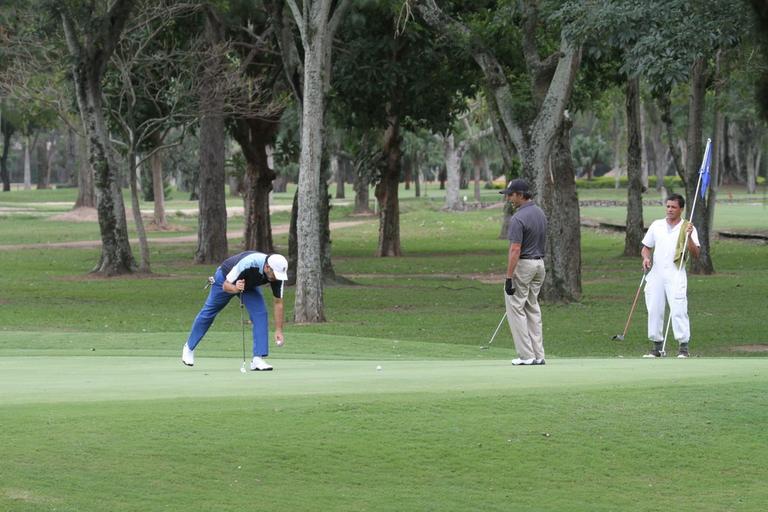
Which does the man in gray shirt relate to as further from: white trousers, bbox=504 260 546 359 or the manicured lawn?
the manicured lawn

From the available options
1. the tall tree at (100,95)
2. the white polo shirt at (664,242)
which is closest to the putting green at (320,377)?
the white polo shirt at (664,242)

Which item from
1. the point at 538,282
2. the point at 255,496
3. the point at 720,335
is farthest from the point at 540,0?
the point at 255,496

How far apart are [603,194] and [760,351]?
97.3m

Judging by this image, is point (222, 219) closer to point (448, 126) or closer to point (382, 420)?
point (448, 126)

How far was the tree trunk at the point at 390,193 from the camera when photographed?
45.2 meters

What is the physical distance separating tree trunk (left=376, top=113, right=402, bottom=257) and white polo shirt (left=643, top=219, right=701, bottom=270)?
2684 cm

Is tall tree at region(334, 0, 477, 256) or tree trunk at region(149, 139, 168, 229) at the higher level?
tall tree at region(334, 0, 477, 256)

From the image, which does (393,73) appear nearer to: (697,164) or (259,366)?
(697,164)

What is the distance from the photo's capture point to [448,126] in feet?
144

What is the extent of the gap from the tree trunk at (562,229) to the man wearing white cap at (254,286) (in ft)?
44.6

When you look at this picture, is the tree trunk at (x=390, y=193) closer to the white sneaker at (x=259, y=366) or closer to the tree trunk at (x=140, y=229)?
the tree trunk at (x=140, y=229)

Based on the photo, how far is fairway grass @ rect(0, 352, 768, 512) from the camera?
8.68 meters

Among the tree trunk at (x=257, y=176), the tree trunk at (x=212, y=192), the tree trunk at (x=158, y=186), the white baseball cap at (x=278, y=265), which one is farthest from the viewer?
the tree trunk at (x=158, y=186)

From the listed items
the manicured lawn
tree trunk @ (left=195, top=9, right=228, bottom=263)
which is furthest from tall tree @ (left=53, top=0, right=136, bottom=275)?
the manicured lawn
